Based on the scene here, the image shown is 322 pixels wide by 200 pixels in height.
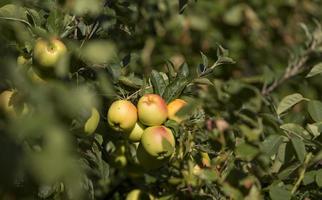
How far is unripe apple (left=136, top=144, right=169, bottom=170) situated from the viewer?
1264 millimetres

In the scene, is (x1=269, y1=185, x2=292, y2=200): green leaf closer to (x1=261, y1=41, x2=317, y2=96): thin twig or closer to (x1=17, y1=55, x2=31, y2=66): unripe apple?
(x1=17, y1=55, x2=31, y2=66): unripe apple

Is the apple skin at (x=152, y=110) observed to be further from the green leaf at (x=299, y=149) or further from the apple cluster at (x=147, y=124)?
the green leaf at (x=299, y=149)

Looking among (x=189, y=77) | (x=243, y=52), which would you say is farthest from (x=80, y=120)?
(x=243, y=52)

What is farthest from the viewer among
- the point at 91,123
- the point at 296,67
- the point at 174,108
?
the point at 296,67

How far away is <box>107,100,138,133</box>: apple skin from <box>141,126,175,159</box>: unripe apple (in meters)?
0.04

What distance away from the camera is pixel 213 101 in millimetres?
1059

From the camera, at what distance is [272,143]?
4.05ft

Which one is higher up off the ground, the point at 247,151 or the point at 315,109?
the point at 247,151

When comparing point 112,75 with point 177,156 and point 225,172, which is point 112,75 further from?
point 225,172

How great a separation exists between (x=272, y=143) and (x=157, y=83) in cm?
28

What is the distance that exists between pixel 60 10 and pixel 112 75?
174mm

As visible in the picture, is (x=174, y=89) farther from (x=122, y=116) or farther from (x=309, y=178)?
(x=309, y=178)

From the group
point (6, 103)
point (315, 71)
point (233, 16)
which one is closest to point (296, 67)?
point (233, 16)

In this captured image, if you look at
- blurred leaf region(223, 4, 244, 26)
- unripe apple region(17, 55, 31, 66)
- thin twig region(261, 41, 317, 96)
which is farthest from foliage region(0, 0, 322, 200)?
blurred leaf region(223, 4, 244, 26)
